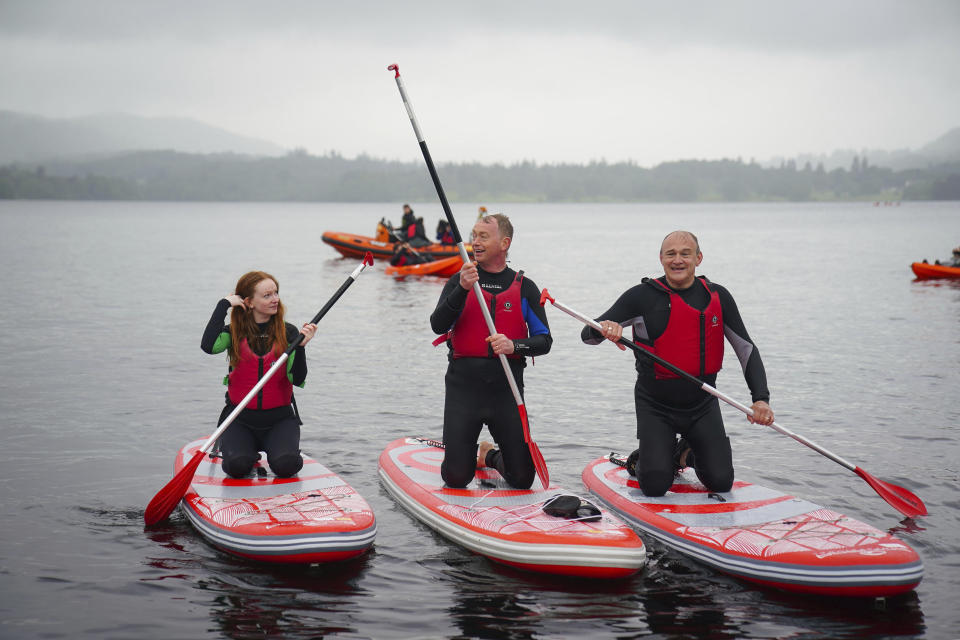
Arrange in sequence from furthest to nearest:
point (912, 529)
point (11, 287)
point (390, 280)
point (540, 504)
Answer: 1. point (390, 280)
2. point (11, 287)
3. point (912, 529)
4. point (540, 504)

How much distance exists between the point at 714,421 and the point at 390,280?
24.0 m

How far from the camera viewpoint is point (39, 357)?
14.9 meters

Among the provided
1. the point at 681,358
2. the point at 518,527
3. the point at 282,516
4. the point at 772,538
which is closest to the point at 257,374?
the point at 282,516

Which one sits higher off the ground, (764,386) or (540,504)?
(764,386)

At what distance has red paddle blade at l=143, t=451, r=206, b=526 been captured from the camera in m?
6.50

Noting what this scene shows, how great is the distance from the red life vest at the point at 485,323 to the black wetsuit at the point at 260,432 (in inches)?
48.6

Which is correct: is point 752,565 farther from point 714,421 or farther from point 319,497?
point 319,497

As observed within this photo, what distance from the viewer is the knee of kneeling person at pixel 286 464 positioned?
6.80 meters

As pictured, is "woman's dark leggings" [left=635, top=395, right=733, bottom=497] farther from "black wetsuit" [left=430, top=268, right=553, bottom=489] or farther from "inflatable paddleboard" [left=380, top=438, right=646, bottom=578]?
"black wetsuit" [left=430, top=268, right=553, bottom=489]

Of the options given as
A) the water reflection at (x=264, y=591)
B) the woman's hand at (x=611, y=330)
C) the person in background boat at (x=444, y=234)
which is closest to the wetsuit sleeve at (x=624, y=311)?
the woman's hand at (x=611, y=330)

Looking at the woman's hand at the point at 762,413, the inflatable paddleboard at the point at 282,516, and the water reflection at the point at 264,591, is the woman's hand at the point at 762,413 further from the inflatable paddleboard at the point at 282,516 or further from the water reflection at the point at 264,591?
the water reflection at the point at 264,591

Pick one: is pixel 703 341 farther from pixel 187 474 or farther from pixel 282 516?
pixel 187 474

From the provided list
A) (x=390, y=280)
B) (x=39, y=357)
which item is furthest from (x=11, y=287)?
(x=39, y=357)

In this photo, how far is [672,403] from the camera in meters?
6.74
